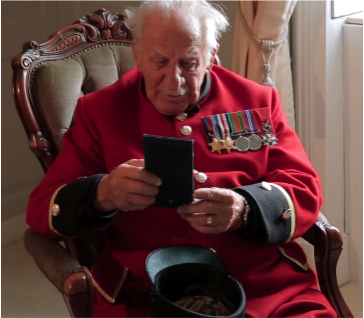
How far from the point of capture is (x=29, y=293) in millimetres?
2656

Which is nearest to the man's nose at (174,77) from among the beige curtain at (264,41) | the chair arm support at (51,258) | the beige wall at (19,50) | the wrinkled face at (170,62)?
the wrinkled face at (170,62)

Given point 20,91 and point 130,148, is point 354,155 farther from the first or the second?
point 20,91

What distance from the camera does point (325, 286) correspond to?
1.56 meters

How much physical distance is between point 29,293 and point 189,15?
1.65 metres

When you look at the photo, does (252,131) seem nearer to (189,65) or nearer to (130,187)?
(189,65)

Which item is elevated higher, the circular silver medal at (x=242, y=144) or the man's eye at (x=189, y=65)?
the man's eye at (x=189, y=65)

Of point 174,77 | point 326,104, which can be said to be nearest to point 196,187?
point 174,77

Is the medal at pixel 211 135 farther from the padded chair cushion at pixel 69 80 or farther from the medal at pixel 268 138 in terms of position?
the padded chair cushion at pixel 69 80

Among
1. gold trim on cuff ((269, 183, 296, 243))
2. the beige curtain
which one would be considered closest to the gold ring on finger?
gold trim on cuff ((269, 183, 296, 243))

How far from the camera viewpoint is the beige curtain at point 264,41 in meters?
2.12

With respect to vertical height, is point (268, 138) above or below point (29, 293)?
above

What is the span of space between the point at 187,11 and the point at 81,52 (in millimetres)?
492

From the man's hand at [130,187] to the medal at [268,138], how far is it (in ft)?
1.31

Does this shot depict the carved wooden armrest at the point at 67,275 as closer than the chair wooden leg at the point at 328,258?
Yes
